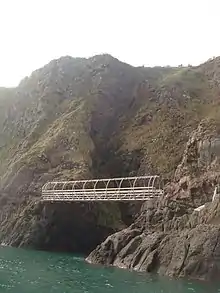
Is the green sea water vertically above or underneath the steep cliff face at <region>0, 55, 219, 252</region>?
underneath

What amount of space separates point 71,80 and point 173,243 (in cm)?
8712

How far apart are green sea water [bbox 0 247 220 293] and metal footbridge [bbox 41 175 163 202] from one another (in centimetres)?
1473

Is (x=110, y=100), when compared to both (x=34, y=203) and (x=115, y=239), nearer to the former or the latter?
(x=34, y=203)

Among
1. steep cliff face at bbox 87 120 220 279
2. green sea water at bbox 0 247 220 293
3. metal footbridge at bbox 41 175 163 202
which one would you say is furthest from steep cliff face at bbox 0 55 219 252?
green sea water at bbox 0 247 220 293

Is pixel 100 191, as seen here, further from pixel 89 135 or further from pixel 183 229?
pixel 89 135

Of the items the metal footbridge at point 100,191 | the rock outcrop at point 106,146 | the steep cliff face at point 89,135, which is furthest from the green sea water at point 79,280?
the steep cliff face at point 89,135

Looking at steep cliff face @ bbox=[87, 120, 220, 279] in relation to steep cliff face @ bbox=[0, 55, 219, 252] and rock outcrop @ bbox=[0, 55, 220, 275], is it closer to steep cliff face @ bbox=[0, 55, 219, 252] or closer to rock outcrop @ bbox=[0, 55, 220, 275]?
rock outcrop @ bbox=[0, 55, 220, 275]

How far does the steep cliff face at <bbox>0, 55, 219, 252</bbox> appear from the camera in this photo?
94938 millimetres

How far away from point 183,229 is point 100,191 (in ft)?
90.6

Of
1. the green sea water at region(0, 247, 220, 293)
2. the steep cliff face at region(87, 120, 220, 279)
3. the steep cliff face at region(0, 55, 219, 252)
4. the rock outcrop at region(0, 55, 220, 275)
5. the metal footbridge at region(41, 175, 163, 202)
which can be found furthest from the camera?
the steep cliff face at region(0, 55, 219, 252)

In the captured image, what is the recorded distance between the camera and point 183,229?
6316cm

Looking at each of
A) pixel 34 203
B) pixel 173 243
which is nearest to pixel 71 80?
pixel 34 203

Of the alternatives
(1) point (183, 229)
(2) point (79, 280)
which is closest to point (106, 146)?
(1) point (183, 229)

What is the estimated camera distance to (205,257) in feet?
181
